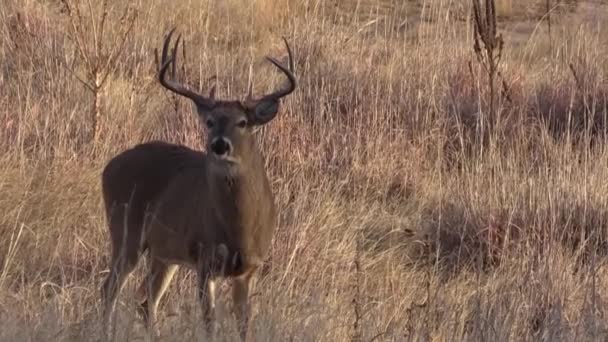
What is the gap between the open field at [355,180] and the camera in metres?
6.26

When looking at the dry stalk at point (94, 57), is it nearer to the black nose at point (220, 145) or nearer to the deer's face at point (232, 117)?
the deer's face at point (232, 117)

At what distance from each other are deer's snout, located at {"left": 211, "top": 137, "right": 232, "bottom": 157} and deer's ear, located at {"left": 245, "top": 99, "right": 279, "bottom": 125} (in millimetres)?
254

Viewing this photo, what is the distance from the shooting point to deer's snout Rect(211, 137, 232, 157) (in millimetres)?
6457

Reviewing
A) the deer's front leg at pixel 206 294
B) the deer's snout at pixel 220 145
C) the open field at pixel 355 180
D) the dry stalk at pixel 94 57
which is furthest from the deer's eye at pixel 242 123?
the dry stalk at pixel 94 57

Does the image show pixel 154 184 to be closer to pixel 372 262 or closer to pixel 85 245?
pixel 85 245

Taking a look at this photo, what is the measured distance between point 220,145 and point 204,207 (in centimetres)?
58

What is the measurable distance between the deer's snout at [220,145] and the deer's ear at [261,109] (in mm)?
254

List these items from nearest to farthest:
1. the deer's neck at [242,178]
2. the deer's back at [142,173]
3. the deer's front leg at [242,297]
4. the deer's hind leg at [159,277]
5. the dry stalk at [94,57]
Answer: the deer's front leg at [242,297], the deer's neck at [242,178], the deer's hind leg at [159,277], the deer's back at [142,173], the dry stalk at [94,57]

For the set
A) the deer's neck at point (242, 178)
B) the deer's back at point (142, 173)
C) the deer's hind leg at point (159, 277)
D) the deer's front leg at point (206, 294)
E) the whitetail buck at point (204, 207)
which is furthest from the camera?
the deer's back at point (142, 173)

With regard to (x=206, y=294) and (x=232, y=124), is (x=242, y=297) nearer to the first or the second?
(x=206, y=294)

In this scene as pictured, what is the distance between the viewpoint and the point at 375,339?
5.75 m

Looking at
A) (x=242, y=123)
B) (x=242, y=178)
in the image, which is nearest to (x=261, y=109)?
(x=242, y=123)

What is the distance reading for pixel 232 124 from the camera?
6598 mm

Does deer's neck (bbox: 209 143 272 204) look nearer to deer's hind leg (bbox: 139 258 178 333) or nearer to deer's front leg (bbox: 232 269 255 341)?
deer's front leg (bbox: 232 269 255 341)
